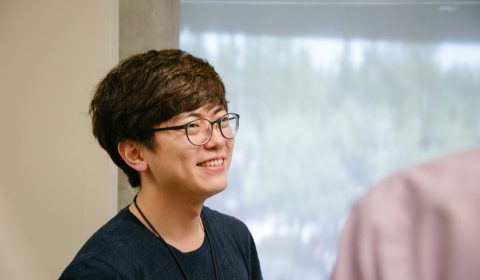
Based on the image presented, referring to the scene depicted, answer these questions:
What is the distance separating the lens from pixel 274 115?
5105mm

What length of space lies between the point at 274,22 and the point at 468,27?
1763mm

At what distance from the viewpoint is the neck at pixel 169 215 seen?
147 centimetres

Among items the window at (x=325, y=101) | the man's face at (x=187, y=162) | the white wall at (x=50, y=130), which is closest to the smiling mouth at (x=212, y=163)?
the man's face at (x=187, y=162)

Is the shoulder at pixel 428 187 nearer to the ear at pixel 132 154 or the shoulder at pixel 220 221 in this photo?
the ear at pixel 132 154

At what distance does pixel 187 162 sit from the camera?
143cm

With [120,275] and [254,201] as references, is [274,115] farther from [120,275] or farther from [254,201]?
[120,275]

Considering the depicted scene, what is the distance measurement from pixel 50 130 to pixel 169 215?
1.07 meters

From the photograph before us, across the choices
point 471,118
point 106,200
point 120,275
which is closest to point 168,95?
point 120,275

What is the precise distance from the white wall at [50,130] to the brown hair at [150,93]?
82 cm

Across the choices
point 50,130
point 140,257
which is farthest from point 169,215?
point 50,130

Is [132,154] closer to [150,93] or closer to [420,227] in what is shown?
[150,93]

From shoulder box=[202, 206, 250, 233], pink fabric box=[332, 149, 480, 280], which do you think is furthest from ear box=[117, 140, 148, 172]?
pink fabric box=[332, 149, 480, 280]

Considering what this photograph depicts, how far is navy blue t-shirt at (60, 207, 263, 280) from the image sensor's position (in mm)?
1336

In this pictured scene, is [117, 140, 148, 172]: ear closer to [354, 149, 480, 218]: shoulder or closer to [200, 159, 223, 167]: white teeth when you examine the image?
[200, 159, 223, 167]: white teeth
